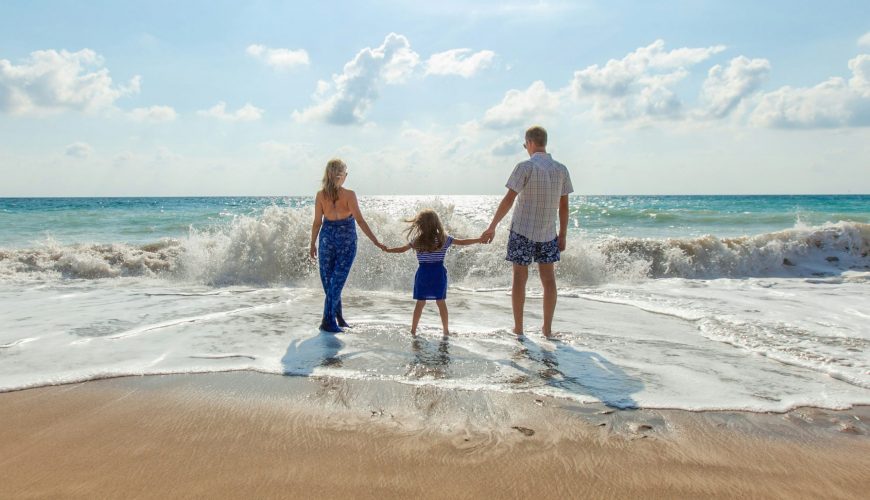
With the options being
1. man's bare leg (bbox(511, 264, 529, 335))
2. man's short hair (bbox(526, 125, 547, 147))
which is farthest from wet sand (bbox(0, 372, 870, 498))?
man's short hair (bbox(526, 125, 547, 147))

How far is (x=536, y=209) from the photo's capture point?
17.6 feet

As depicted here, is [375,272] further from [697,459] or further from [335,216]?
[697,459]

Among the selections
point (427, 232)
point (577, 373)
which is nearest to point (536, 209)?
point (427, 232)

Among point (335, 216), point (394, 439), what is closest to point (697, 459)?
point (394, 439)

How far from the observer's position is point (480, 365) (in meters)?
4.48

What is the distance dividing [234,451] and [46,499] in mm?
801

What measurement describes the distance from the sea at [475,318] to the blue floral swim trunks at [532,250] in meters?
0.79

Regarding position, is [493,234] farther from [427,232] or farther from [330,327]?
[330,327]

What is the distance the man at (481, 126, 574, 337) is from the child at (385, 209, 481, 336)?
44 cm

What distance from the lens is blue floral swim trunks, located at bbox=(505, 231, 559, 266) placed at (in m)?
5.45

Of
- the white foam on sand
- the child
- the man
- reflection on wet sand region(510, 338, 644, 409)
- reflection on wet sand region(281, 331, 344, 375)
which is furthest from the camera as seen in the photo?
the child

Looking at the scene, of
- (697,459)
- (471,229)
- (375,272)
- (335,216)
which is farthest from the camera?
(471,229)

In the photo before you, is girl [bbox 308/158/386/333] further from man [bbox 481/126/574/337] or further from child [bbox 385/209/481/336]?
man [bbox 481/126/574/337]

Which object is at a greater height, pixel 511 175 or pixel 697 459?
pixel 511 175
